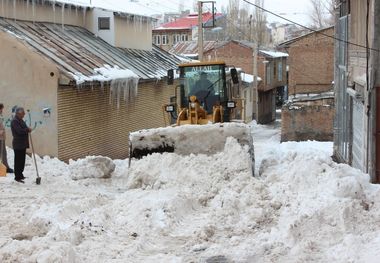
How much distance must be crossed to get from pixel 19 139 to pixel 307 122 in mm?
21282

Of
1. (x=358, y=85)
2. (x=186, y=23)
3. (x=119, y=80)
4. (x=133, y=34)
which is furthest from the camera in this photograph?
(x=186, y=23)

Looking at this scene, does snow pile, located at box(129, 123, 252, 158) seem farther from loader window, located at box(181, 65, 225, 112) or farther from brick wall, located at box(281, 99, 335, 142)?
brick wall, located at box(281, 99, 335, 142)

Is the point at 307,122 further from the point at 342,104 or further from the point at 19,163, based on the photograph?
the point at 19,163

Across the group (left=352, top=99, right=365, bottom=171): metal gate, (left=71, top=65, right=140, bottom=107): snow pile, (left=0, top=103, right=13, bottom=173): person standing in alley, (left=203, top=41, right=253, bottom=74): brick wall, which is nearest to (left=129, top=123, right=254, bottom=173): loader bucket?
(left=352, top=99, right=365, bottom=171): metal gate

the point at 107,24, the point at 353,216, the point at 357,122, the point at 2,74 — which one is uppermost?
the point at 107,24

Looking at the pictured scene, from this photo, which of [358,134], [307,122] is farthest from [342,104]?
[307,122]

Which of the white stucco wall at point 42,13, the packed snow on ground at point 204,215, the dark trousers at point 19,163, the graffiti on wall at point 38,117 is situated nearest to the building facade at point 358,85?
the packed snow on ground at point 204,215

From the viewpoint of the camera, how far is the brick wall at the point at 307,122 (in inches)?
1240

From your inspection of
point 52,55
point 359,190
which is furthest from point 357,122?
point 52,55

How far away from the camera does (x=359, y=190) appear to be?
9297 mm

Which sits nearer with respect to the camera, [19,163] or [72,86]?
[19,163]

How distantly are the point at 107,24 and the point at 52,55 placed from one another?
6663 millimetres

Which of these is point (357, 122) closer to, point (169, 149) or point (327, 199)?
point (169, 149)

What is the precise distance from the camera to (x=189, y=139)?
12.7 meters
